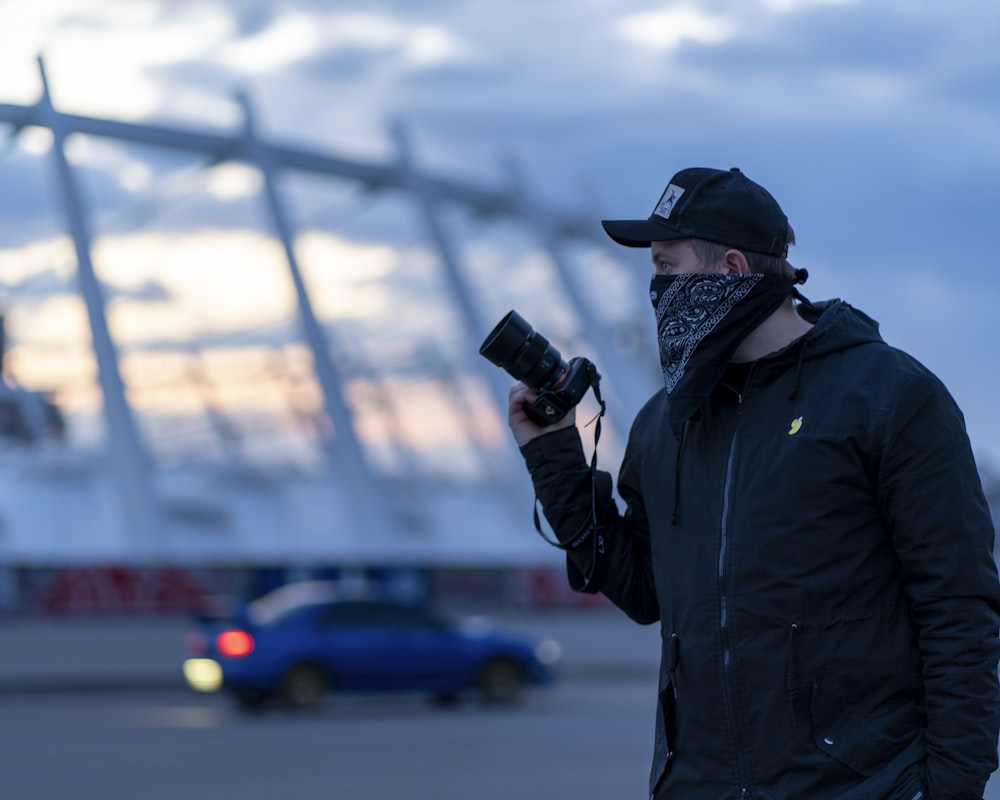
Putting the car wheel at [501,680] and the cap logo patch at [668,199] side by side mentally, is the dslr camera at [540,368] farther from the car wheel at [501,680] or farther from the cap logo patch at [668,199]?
the car wheel at [501,680]

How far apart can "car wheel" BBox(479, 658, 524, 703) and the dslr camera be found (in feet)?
52.3

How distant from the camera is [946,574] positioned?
8.91 feet

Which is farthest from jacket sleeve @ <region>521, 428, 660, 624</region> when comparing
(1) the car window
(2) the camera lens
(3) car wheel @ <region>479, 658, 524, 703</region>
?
(3) car wheel @ <region>479, 658, 524, 703</region>

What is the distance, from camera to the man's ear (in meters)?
2.99

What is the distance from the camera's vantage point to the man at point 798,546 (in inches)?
107

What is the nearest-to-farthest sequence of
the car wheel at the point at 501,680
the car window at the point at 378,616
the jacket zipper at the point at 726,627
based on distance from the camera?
the jacket zipper at the point at 726,627 → the car window at the point at 378,616 → the car wheel at the point at 501,680

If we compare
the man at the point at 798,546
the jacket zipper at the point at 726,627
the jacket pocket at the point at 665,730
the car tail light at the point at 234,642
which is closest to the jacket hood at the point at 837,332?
the man at the point at 798,546

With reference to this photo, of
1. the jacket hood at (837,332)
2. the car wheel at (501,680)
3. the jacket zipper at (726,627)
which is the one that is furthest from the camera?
the car wheel at (501,680)

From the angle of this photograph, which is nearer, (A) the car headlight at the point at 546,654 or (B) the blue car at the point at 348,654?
(B) the blue car at the point at 348,654

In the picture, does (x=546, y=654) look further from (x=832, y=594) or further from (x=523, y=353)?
(x=832, y=594)

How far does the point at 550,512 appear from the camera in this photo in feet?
10.9

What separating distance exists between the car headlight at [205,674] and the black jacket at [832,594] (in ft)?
51.2

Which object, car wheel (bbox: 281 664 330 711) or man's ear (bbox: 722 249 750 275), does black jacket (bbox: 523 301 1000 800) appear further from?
car wheel (bbox: 281 664 330 711)

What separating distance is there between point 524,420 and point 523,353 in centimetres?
14
